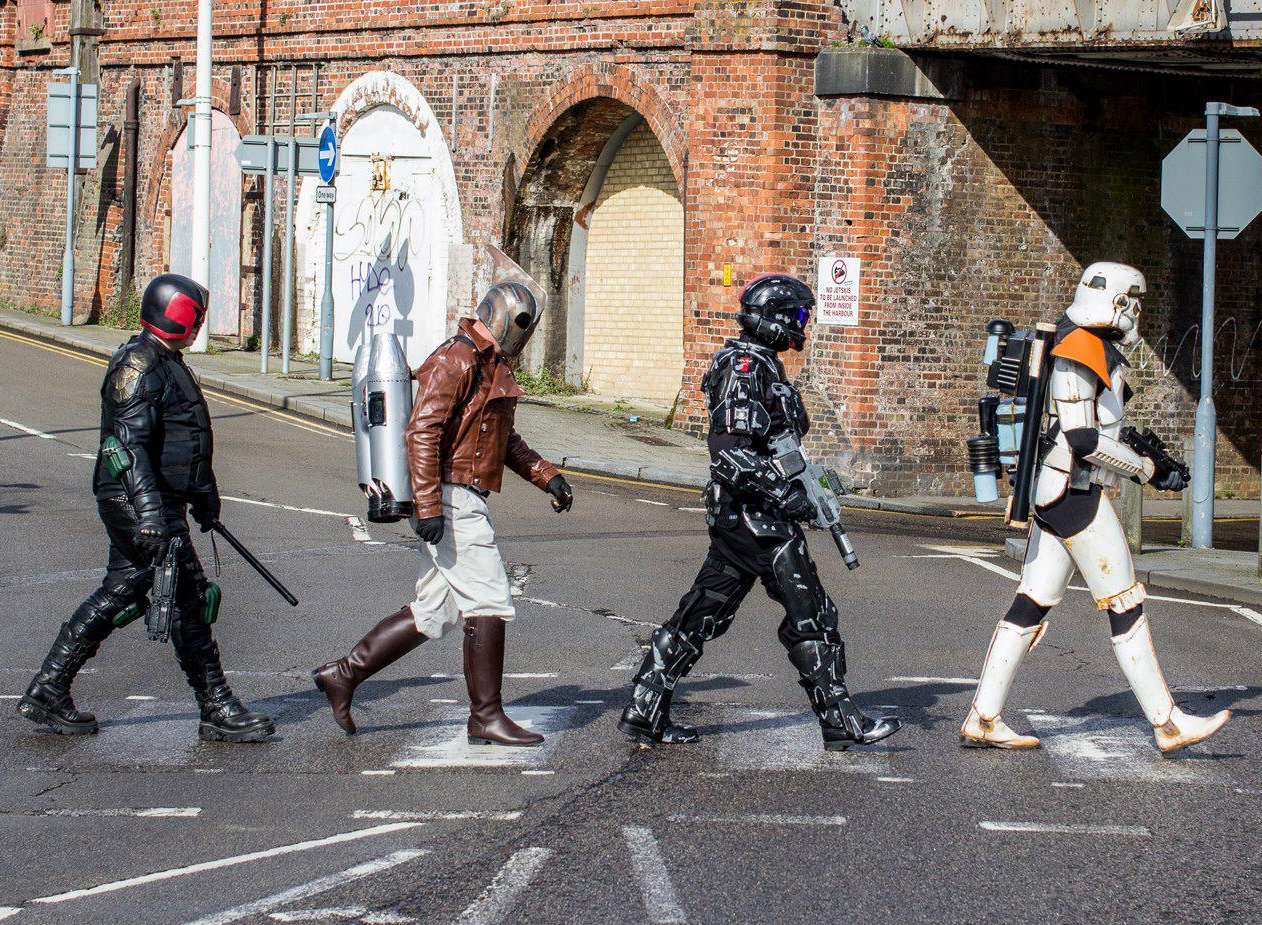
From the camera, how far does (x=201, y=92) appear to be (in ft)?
80.5

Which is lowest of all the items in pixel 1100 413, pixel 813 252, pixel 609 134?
pixel 1100 413

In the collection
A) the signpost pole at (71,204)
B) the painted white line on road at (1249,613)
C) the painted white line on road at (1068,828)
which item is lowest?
the painted white line on road at (1068,828)

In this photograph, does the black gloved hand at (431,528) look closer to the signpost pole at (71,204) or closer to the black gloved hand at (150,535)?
the black gloved hand at (150,535)

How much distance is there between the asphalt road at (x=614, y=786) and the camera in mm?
5410

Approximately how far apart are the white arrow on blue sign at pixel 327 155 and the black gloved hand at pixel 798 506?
51.3 feet

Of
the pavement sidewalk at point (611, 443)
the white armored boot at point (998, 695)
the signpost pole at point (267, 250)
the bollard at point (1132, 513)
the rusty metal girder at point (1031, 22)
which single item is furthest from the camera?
the signpost pole at point (267, 250)

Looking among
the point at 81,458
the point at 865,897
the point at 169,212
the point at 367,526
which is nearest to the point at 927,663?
the point at 865,897

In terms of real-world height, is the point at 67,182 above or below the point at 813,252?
above

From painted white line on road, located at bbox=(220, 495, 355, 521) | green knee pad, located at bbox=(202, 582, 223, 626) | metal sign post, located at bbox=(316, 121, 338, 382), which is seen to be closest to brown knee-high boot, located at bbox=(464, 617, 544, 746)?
green knee pad, located at bbox=(202, 582, 223, 626)

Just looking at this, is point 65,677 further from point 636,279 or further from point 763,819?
point 636,279

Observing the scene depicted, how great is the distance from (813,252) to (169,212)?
12870 millimetres

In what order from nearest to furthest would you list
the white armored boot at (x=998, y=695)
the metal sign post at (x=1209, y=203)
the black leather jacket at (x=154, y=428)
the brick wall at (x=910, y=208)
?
the black leather jacket at (x=154, y=428)
the white armored boot at (x=998, y=695)
the metal sign post at (x=1209, y=203)
the brick wall at (x=910, y=208)

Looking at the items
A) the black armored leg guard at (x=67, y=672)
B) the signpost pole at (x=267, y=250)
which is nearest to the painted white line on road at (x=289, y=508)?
the black armored leg guard at (x=67, y=672)

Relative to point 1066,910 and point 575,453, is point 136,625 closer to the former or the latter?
point 1066,910
